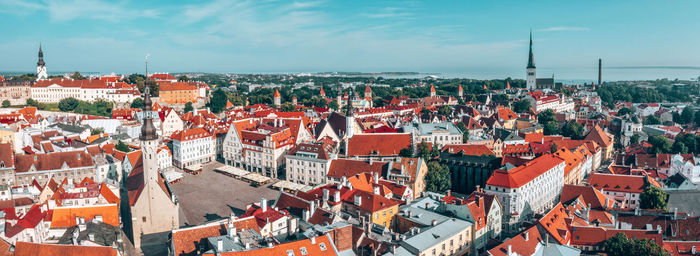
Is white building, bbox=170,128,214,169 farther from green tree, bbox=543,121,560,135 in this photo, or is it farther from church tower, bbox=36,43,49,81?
church tower, bbox=36,43,49,81

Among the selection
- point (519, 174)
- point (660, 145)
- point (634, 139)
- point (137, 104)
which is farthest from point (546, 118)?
point (137, 104)

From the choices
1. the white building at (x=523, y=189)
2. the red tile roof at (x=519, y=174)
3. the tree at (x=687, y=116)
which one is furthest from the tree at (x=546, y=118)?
the red tile roof at (x=519, y=174)

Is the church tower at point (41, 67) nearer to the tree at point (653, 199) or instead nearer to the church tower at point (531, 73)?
the tree at point (653, 199)

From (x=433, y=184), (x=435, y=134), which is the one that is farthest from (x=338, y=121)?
(x=433, y=184)

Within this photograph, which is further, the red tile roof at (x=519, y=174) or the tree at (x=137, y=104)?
the tree at (x=137, y=104)

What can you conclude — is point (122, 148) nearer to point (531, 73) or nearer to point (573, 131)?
point (573, 131)

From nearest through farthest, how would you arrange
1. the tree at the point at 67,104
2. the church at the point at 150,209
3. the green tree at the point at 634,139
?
the church at the point at 150,209, the green tree at the point at 634,139, the tree at the point at 67,104

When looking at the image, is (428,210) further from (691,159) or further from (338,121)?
(691,159)

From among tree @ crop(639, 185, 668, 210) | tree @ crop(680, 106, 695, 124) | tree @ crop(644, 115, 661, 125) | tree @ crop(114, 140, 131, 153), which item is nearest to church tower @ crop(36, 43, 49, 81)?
tree @ crop(114, 140, 131, 153)
